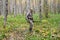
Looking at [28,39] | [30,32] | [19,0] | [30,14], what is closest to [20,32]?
[30,32]

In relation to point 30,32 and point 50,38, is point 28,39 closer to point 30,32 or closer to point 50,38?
point 50,38

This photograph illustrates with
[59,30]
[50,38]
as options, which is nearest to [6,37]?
[50,38]

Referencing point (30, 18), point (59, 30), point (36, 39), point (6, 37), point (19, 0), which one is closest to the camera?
point (36, 39)

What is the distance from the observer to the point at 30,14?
1326 cm

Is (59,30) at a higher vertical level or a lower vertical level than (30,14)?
lower

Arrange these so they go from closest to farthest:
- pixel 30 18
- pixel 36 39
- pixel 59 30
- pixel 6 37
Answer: pixel 36 39, pixel 6 37, pixel 30 18, pixel 59 30

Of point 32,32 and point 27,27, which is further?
point 27,27

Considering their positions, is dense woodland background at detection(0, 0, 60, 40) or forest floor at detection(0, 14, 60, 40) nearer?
forest floor at detection(0, 14, 60, 40)

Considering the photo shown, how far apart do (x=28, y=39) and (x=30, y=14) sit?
7.12ft

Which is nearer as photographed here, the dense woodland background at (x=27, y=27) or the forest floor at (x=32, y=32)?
the forest floor at (x=32, y=32)

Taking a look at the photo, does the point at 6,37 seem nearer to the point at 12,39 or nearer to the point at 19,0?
the point at 12,39

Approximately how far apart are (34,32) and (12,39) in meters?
2.59

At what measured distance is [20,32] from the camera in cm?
1442

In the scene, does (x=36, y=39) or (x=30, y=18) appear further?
(x=30, y=18)
